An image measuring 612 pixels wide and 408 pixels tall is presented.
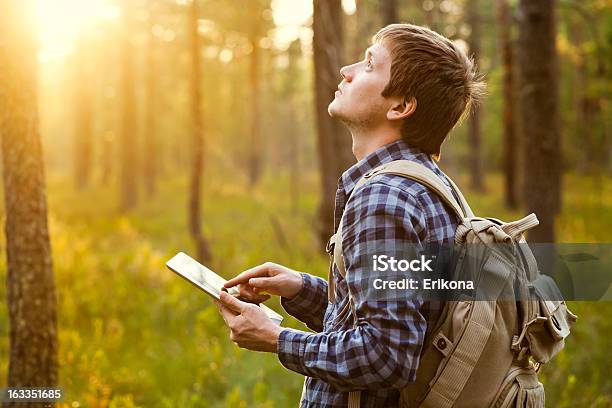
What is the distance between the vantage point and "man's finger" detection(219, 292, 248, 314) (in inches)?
95.8

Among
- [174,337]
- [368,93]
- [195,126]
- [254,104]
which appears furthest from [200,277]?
[254,104]

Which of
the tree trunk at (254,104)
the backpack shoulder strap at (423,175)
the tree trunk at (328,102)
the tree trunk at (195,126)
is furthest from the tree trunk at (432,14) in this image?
the tree trunk at (254,104)

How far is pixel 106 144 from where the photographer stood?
1351 inches

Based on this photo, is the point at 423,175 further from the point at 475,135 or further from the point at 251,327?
the point at 475,135

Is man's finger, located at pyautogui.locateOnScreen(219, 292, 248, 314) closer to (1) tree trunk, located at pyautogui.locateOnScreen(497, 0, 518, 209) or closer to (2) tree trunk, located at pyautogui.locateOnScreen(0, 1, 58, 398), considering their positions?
(2) tree trunk, located at pyautogui.locateOnScreen(0, 1, 58, 398)

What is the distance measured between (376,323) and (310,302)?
2.75 feet

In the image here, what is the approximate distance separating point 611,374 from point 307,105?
4879 centimetres

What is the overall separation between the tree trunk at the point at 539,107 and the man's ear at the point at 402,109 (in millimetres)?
6865

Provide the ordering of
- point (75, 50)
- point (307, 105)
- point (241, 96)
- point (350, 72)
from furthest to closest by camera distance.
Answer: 1. point (307, 105)
2. point (241, 96)
3. point (75, 50)
4. point (350, 72)

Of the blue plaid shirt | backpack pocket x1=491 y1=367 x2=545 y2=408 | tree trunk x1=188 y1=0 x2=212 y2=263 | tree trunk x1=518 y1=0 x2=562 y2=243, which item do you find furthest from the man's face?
tree trunk x1=188 y1=0 x2=212 y2=263

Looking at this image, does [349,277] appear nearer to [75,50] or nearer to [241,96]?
[75,50]

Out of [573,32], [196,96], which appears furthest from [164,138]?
[196,96]

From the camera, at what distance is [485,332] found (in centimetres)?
217

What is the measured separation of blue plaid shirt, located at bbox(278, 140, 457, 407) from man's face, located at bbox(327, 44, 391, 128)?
0.63ft
